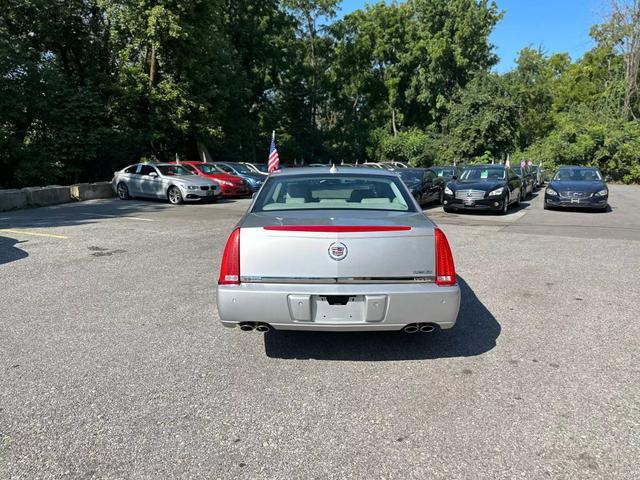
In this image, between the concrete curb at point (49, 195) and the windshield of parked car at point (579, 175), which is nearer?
the concrete curb at point (49, 195)

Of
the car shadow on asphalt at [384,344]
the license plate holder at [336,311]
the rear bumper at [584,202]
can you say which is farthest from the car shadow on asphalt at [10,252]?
the rear bumper at [584,202]

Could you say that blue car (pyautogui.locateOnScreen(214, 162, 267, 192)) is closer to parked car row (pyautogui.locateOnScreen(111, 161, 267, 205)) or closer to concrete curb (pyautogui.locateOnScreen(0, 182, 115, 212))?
parked car row (pyautogui.locateOnScreen(111, 161, 267, 205))

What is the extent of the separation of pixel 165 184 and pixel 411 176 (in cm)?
877

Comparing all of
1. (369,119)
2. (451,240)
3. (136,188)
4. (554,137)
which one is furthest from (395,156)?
(451,240)

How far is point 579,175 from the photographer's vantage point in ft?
54.2

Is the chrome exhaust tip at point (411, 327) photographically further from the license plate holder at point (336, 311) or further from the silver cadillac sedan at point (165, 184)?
the silver cadillac sedan at point (165, 184)

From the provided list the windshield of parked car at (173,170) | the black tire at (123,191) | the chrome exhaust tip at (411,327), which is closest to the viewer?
the chrome exhaust tip at (411,327)

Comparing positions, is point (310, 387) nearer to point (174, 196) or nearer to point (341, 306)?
point (341, 306)

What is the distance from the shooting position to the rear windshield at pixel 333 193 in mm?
4570

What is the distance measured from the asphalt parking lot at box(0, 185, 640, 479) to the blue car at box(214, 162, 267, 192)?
46.5 feet

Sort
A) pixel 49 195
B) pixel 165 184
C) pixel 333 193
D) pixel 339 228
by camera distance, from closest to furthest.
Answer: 1. pixel 339 228
2. pixel 333 193
3. pixel 49 195
4. pixel 165 184

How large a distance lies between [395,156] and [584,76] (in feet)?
85.0

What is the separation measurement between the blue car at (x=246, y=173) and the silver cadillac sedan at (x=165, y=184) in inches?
105

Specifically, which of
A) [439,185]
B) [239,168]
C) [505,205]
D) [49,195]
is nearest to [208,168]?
[239,168]
